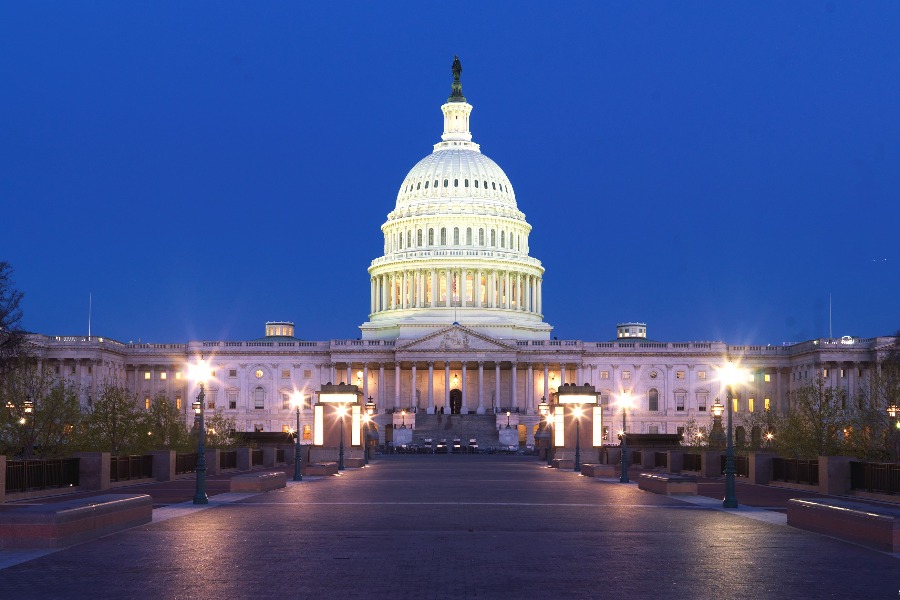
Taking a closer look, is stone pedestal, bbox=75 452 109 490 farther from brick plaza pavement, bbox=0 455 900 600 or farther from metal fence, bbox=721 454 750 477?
metal fence, bbox=721 454 750 477

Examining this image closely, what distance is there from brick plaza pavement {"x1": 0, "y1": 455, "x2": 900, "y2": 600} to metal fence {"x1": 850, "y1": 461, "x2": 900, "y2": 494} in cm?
717

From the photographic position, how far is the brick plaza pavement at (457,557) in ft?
64.8

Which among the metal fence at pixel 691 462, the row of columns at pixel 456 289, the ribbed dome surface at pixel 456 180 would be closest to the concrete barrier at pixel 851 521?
the metal fence at pixel 691 462

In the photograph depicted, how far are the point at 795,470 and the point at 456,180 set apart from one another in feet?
458

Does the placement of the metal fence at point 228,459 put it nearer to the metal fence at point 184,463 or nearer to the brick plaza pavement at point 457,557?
the metal fence at point 184,463

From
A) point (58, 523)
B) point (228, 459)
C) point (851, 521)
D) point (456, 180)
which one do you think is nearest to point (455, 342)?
point (456, 180)

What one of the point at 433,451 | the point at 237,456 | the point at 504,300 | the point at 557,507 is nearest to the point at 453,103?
the point at 504,300

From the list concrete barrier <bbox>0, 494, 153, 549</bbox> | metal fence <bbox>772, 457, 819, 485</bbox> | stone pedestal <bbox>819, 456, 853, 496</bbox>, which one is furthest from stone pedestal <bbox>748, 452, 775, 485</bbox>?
concrete barrier <bbox>0, 494, 153, 549</bbox>

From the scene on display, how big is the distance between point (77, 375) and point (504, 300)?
59.2 m

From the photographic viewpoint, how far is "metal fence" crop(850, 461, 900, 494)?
41.5m

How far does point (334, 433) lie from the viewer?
93750 millimetres

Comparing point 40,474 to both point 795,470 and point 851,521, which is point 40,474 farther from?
point 795,470

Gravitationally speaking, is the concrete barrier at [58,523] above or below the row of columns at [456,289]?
below

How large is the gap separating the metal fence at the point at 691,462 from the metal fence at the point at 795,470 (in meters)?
10.3
